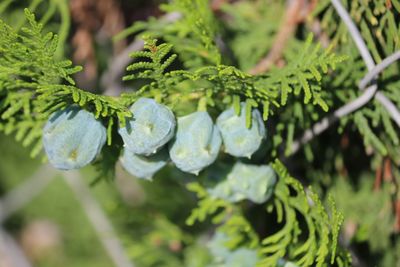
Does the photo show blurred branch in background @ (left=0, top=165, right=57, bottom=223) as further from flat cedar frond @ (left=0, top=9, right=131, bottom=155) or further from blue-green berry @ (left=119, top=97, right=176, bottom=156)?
blue-green berry @ (left=119, top=97, right=176, bottom=156)

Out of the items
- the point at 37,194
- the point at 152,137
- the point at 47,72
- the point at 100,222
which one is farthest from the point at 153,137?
the point at 37,194

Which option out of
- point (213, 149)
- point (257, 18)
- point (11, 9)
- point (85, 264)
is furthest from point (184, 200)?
point (85, 264)

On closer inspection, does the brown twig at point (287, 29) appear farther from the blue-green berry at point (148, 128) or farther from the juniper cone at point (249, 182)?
the blue-green berry at point (148, 128)

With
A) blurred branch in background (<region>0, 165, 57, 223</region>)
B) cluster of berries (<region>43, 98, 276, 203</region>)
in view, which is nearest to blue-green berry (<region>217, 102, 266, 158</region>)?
cluster of berries (<region>43, 98, 276, 203</region>)

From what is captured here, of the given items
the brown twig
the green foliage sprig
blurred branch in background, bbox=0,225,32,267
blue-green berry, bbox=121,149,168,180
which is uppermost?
blurred branch in background, bbox=0,225,32,267

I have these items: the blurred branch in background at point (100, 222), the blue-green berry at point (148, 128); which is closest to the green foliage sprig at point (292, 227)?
the blue-green berry at point (148, 128)
